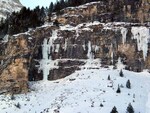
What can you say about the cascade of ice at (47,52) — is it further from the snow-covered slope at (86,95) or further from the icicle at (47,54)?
the snow-covered slope at (86,95)

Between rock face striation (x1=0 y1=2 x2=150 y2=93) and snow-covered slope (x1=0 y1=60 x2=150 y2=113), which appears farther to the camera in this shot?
rock face striation (x1=0 y1=2 x2=150 y2=93)

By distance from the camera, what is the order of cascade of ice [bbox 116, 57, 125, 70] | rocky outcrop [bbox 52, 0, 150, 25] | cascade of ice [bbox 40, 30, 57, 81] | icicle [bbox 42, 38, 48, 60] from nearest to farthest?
cascade of ice [bbox 116, 57, 125, 70] < rocky outcrop [bbox 52, 0, 150, 25] < cascade of ice [bbox 40, 30, 57, 81] < icicle [bbox 42, 38, 48, 60]

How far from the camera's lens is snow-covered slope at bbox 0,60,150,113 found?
51094 mm

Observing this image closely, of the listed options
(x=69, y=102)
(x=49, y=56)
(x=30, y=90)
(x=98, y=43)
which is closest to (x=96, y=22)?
(x=98, y=43)

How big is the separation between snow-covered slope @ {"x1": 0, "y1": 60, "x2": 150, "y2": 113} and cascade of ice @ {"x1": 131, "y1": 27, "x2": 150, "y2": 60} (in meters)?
4.70

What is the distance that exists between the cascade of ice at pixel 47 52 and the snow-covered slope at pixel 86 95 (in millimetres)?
3022

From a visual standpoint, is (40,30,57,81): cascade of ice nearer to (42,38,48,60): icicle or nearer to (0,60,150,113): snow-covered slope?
(42,38,48,60): icicle

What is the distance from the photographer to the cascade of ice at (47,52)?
230 feet

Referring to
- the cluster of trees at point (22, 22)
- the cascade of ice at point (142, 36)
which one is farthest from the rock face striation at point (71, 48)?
the cluster of trees at point (22, 22)

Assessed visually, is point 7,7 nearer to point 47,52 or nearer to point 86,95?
point 47,52

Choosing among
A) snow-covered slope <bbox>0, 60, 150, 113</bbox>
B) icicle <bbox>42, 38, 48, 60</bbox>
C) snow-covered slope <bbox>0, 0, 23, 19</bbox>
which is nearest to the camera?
snow-covered slope <bbox>0, 60, 150, 113</bbox>

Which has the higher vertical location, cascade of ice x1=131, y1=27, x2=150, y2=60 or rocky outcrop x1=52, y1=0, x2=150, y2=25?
rocky outcrop x1=52, y1=0, x2=150, y2=25

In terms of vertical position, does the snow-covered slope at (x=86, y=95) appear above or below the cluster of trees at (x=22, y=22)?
below

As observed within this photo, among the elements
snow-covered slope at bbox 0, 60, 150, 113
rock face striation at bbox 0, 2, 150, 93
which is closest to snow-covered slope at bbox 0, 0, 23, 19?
rock face striation at bbox 0, 2, 150, 93
